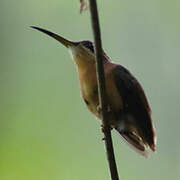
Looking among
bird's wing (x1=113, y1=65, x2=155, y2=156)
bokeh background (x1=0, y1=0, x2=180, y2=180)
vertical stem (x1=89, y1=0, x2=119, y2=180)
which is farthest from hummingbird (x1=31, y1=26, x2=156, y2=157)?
vertical stem (x1=89, y1=0, x2=119, y2=180)

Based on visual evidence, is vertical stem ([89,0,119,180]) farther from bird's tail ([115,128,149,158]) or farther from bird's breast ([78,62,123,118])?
bird's tail ([115,128,149,158])

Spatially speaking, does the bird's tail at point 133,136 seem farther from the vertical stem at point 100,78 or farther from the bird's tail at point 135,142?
the vertical stem at point 100,78

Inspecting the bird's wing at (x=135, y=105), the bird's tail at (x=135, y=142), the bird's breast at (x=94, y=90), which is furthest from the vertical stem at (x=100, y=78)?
the bird's tail at (x=135, y=142)

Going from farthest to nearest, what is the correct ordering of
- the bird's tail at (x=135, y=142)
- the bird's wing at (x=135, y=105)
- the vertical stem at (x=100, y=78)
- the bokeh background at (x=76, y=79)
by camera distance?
the bokeh background at (x=76, y=79) < the bird's tail at (x=135, y=142) < the bird's wing at (x=135, y=105) < the vertical stem at (x=100, y=78)

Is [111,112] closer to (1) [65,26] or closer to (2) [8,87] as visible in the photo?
(2) [8,87]

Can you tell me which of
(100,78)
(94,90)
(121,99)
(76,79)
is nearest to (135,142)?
(121,99)

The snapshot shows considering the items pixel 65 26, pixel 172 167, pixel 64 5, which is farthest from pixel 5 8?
pixel 172 167
